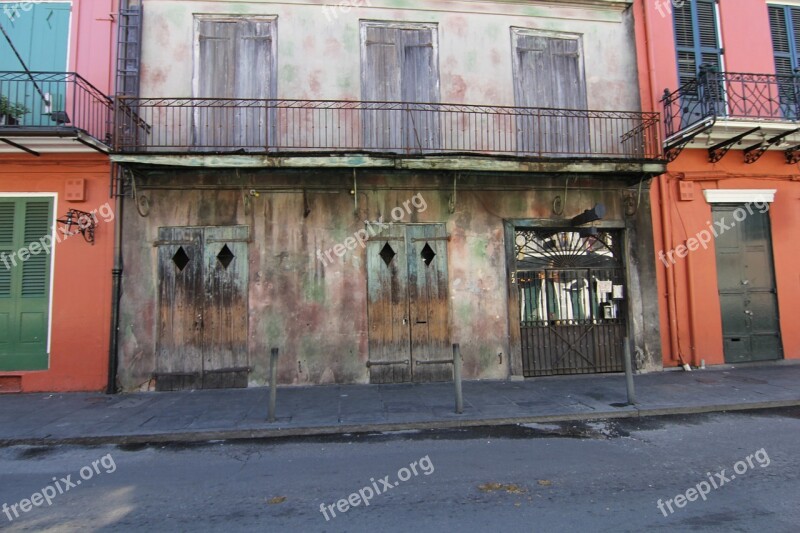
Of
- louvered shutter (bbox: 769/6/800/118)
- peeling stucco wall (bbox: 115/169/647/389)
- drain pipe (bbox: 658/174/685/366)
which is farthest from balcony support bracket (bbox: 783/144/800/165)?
peeling stucco wall (bbox: 115/169/647/389)

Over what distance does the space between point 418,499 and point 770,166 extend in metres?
12.0

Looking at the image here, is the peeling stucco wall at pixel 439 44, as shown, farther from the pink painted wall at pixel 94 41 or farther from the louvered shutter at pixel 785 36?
the louvered shutter at pixel 785 36

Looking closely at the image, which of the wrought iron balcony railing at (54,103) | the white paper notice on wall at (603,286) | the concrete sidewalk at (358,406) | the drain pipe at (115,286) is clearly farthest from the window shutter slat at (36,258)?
the white paper notice on wall at (603,286)

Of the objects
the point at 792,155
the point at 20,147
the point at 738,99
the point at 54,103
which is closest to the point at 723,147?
the point at 738,99

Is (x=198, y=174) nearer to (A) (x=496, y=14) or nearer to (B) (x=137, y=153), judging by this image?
(B) (x=137, y=153)

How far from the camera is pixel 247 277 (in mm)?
9359

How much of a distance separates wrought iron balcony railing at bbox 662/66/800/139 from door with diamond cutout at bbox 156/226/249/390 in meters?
10.2

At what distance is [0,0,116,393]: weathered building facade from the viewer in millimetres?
8875

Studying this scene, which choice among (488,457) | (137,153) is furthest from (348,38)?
(488,457)

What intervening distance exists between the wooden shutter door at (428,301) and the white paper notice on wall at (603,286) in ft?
11.7

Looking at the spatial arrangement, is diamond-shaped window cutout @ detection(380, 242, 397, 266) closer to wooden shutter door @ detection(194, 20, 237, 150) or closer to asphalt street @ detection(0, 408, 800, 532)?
wooden shutter door @ detection(194, 20, 237, 150)

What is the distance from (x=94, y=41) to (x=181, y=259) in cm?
492

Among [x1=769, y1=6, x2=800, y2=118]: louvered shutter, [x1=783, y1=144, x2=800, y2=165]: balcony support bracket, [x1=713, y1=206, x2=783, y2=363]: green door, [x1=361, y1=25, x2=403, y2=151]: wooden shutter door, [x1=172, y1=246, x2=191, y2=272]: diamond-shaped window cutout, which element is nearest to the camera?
[x1=172, y1=246, x2=191, y2=272]: diamond-shaped window cutout

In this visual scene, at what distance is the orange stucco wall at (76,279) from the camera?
888 cm
